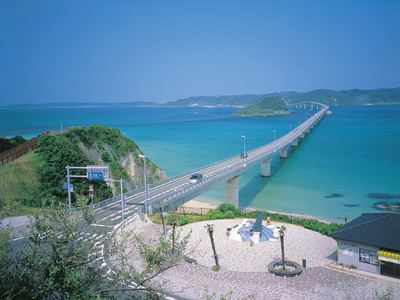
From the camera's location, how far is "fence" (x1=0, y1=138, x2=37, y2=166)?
5008cm

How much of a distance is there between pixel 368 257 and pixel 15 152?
4271 cm

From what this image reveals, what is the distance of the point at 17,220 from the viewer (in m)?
36.6

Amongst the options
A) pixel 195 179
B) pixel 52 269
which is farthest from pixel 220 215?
pixel 52 269

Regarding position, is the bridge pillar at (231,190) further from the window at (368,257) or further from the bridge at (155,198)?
the window at (368,257)

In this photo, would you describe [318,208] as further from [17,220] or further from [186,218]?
[17,220]

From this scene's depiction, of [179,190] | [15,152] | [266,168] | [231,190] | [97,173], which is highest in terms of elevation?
[15,152]

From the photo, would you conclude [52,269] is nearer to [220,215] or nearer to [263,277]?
[263,277]

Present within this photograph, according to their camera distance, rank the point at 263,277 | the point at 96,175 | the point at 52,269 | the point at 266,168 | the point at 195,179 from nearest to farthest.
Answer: the point at 52,269 → the point at 263,277 → the point at 96,175 → the point at 195,179 → the point at 266,168

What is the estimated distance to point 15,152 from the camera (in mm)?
51594

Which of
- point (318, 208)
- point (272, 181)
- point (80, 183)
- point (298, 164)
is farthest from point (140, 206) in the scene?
point (298, 164)

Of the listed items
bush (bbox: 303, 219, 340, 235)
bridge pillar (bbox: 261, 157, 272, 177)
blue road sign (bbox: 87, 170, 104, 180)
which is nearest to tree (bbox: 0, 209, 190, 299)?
blue road sign (bbox: 87, 170, 104, 180)

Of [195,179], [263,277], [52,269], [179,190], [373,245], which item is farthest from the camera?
[195,179]

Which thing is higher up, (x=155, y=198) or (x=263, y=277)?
(x=155, y=198)

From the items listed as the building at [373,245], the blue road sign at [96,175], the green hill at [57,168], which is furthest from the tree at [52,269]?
the green hill at [57,168]
